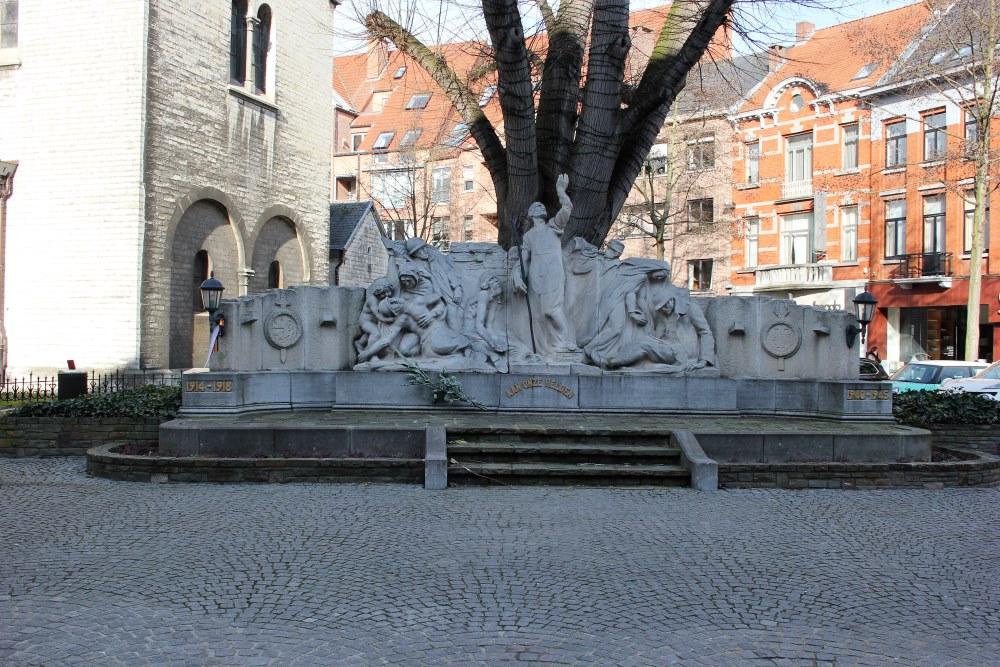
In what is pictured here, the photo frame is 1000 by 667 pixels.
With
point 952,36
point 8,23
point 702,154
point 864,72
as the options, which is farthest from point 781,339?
point 702,154

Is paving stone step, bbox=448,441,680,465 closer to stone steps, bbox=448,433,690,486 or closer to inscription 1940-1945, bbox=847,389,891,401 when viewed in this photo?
stone steps, bbox=448,433,690,486

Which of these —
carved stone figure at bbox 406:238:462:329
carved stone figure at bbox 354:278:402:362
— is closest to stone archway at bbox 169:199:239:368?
carved stone figure at bbox 354:278:402:362

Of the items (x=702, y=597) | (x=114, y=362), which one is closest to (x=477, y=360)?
(x=702, y=597)

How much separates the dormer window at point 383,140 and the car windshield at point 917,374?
37.7 m

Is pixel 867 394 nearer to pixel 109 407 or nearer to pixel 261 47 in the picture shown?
pixel 109 407

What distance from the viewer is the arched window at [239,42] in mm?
29203

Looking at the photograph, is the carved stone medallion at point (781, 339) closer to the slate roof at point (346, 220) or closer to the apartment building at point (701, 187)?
the apartment building at point (701, 187)

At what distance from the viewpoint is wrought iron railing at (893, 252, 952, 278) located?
34.1 meters

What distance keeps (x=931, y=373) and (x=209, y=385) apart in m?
16.8

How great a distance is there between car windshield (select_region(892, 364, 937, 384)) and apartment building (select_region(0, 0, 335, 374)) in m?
18.8

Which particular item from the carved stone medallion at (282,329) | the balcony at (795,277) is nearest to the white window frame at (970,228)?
the balcony at (795,277)

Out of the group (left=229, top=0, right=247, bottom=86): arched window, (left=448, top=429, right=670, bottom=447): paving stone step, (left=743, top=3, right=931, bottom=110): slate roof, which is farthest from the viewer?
(left=743, top=3, right=931, bottom=110): slate roof

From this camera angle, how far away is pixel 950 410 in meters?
14.3

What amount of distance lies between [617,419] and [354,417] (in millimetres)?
3678
